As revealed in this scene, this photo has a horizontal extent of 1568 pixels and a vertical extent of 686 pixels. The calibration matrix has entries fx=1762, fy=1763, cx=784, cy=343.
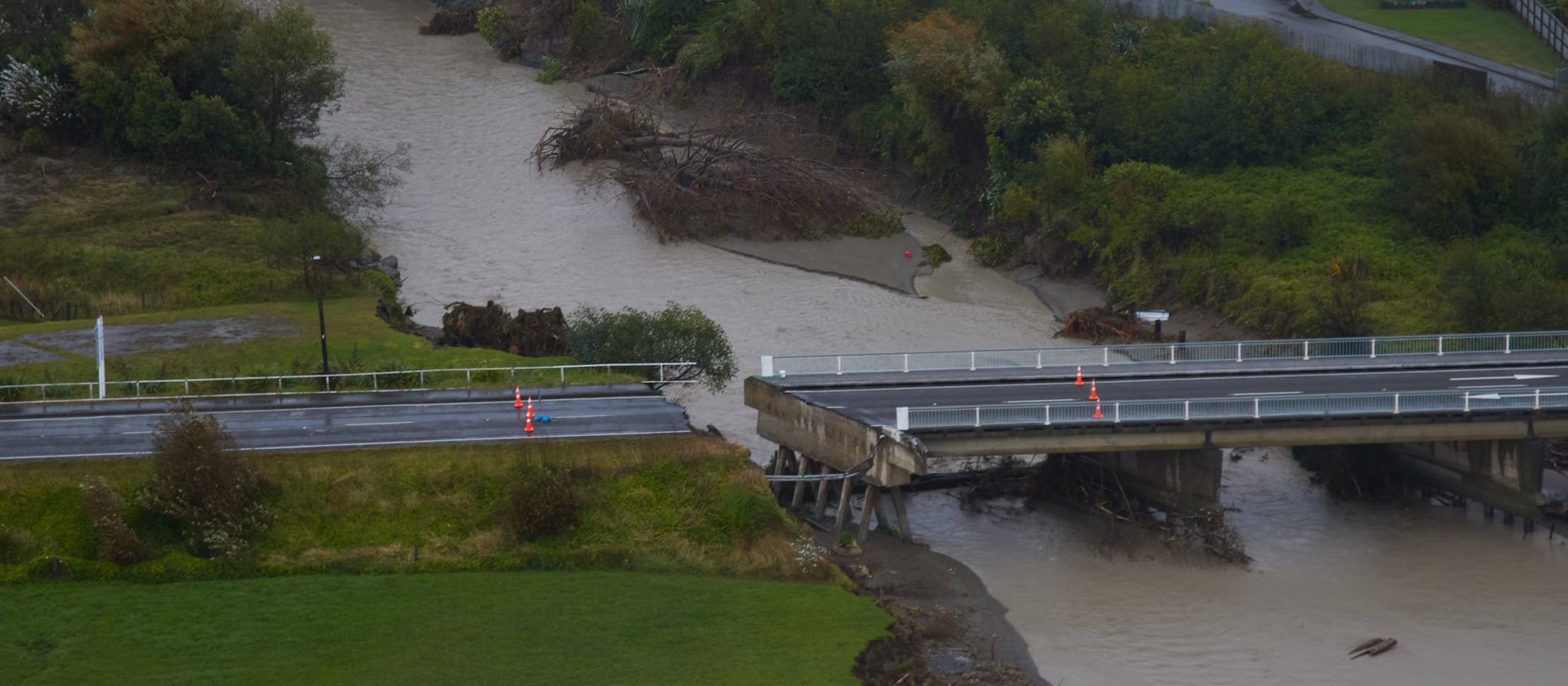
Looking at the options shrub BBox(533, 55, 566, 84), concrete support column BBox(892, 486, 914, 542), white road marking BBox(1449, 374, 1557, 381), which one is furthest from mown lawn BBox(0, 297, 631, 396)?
shrub BBox(533, 55, 566, 84)

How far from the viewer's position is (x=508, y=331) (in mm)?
55125

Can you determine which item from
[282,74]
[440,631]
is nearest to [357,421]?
[440,631]

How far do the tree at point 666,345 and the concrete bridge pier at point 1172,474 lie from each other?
11424 mm

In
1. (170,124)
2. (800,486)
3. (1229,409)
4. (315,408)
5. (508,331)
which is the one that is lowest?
(800,486)

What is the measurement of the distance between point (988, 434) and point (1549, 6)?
157 ft

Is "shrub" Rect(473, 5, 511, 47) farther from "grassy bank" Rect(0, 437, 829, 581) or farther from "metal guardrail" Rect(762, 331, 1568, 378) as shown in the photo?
"grassy bank" Rect(0, 437, 829, 581)

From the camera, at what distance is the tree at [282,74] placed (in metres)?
70.2

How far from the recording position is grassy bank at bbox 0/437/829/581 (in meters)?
35.7

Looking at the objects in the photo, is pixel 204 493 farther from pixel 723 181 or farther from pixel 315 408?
pixel 723 181

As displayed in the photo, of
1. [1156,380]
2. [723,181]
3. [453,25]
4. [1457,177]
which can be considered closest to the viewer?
[1156,380]

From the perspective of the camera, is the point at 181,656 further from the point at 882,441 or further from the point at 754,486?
the point at 882,441

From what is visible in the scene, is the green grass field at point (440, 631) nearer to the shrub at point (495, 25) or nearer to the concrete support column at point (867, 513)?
the concrete support column at point (867, 513)

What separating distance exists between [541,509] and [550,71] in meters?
57.6

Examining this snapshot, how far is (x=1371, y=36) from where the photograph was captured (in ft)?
256
